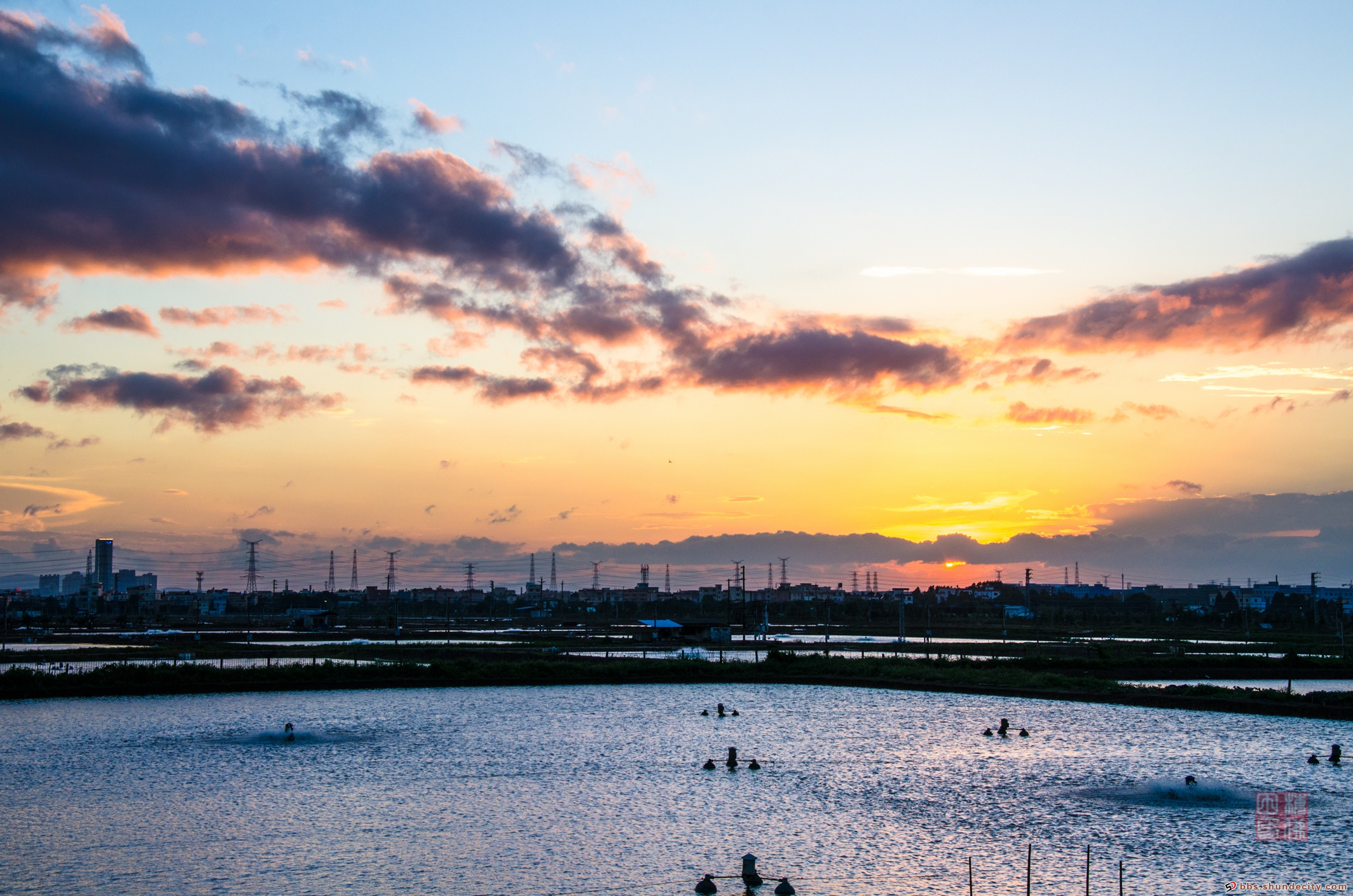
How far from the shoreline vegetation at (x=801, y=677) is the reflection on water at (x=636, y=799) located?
3446 mm

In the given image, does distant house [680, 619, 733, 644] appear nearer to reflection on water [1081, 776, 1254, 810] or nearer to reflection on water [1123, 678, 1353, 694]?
reflection on water [1123, 678, 1353, 694]

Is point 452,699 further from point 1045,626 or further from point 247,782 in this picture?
point 1045,626

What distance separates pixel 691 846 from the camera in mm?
24703

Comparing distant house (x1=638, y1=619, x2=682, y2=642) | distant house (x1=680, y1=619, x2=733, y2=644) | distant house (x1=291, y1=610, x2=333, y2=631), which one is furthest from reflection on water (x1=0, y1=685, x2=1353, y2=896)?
distant house (x1=291, y1=610, x2=333, y2=631)

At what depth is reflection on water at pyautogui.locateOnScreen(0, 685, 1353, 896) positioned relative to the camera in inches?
884

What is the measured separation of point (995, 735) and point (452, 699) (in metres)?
30.5

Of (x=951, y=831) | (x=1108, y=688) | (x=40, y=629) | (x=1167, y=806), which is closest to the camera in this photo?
(x=951, y=831)

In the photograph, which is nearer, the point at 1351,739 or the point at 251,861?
the point at 251,861

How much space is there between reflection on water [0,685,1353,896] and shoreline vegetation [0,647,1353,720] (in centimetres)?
345

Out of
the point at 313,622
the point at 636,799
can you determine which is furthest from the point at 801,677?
the point at 313,622

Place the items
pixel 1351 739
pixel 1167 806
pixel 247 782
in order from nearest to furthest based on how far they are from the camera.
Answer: pixel 1167 806, pixel 247 782, pixel 1351 739

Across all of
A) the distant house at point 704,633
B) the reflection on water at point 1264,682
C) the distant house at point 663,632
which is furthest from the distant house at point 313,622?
the reflection on water at point 1264,682

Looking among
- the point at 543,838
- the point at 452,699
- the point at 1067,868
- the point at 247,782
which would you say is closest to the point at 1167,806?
the point at 1067,868

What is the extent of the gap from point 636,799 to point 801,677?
40.7 m
